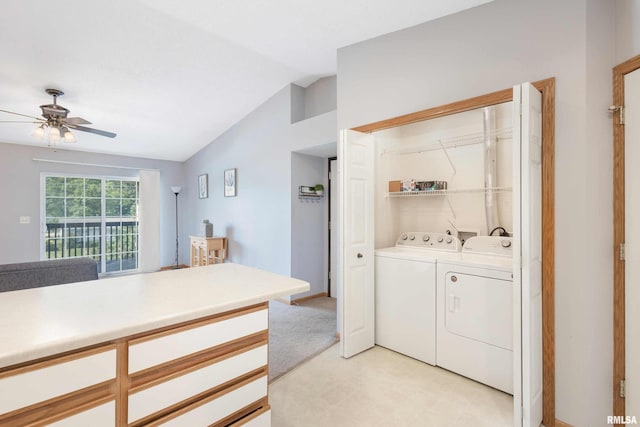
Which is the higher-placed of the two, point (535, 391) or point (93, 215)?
point (93, 215)

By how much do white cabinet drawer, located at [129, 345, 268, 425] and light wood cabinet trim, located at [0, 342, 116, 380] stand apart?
221mm

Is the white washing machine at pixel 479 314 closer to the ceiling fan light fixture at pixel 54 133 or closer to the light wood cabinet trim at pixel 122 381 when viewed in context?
the light wood cabinet trim at pixel 122 381

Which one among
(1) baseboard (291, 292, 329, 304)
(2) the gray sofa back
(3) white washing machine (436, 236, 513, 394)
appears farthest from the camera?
(1) baseboard (291, 292, 329, 304)

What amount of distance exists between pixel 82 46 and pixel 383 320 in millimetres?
3759

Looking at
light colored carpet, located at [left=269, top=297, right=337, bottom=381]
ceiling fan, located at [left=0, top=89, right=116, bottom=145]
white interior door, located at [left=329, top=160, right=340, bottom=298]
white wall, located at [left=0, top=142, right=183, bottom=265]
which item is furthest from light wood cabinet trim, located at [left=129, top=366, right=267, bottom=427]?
white wall, located at [left=0, top=142, right=183, bottom=265]

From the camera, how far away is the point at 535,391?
176 centimetres

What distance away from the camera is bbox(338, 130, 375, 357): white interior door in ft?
8.63

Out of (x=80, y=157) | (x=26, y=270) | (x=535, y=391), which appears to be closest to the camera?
(x=535, y=391)

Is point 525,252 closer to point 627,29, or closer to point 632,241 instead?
point 632,241

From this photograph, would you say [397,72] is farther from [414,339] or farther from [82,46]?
[82,46]

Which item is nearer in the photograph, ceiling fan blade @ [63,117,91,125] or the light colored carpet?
the light colored carpet

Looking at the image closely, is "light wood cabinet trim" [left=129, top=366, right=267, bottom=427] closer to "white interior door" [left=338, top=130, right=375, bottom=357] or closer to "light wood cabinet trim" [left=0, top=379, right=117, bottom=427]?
"light wood cabinet trim" [left=0, top=379, right=117, bottom=427]

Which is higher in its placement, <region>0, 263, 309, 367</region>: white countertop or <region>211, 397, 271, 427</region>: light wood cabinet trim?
<region>0, 263, 309, 367</region>: white countertop

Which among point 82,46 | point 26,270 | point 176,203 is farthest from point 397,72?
point 176,203
